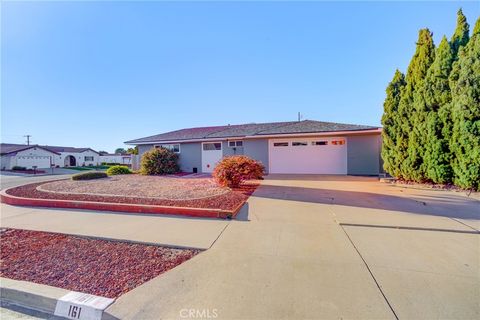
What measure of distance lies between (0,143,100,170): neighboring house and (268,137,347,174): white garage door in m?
33.8

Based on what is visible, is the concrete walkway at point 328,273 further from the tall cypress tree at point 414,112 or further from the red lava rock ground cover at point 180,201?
the tall cypress tree at point 414,112

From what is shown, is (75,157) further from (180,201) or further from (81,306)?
(81,306)

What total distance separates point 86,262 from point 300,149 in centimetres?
1199

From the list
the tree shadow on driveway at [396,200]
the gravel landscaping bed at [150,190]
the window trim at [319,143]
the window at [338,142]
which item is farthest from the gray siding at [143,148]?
the window at [338,142]

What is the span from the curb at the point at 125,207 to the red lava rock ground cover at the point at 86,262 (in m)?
1.53

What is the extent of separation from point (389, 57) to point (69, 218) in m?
14.3

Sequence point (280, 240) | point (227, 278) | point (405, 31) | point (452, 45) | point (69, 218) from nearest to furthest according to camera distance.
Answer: point (227, 278) → point (280, 240) → point (69, 218) → point (452, 45) → point (405, 31)

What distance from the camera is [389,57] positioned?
1012 cm

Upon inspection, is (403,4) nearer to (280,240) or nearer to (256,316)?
(280,240)

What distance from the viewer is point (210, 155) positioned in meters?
14.8

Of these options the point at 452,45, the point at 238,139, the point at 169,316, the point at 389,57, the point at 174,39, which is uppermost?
the point at 174,39

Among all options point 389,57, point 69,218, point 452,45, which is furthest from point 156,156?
point 452,45

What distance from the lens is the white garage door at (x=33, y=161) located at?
2697 centimetres
